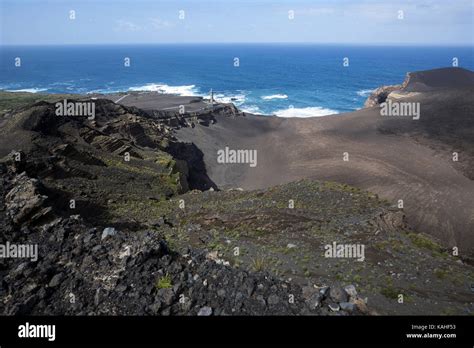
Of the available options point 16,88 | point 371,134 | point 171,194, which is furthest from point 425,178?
point 16,88

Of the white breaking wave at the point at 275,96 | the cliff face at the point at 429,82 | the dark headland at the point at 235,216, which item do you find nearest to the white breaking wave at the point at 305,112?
the cliff face at the point at 429,82

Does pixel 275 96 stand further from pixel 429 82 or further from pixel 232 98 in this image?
pixel 429 82

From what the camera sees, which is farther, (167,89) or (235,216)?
(167,89)

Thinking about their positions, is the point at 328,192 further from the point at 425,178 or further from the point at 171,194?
the point at 425,178

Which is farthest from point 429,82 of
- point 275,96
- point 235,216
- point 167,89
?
point 167,89

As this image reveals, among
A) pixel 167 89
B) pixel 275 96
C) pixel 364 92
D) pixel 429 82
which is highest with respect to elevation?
pixel 167 89
